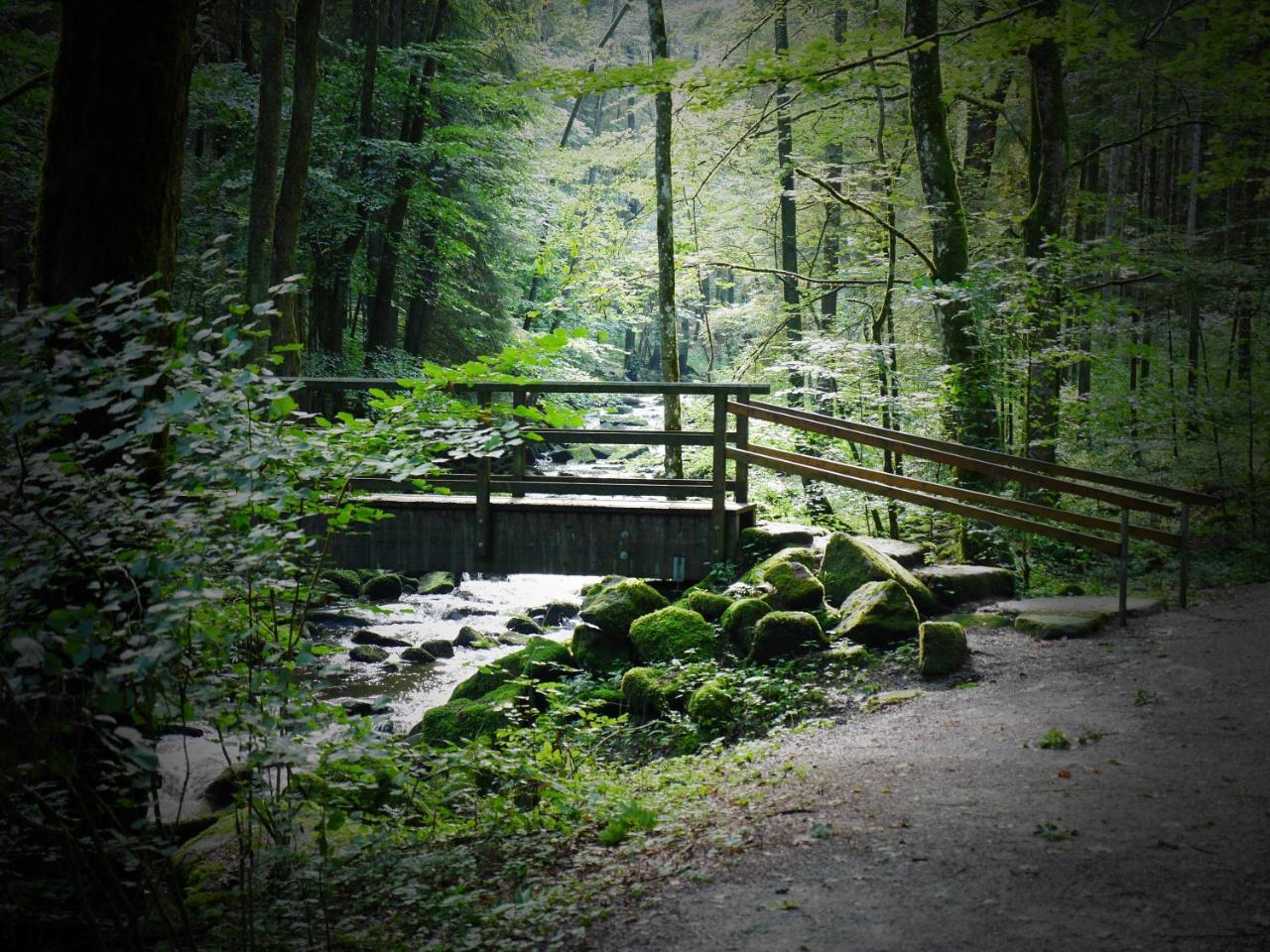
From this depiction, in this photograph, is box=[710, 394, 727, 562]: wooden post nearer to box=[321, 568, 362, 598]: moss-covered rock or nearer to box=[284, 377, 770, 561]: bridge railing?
box=[284, 377, 770, 561]: bridge railing

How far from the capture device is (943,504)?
7281 millimetres

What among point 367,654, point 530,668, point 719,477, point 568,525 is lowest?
point 367,654

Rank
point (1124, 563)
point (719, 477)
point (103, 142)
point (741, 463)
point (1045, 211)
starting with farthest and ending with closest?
point (1045, 211) < point (741, 463) < point (719, 477) < point (1124, 563) < point (103, 142)

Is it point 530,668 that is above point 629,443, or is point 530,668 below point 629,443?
below

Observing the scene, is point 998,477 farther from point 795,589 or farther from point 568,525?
point 568,525

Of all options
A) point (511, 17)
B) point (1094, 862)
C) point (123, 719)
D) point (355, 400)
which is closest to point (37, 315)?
point (123, 719)

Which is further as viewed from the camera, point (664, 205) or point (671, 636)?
point (664, 205)

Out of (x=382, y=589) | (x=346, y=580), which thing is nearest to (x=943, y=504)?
(x=382, y=589)

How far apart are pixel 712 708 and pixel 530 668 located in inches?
93.5

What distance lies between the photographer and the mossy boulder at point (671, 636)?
7090 millimetres

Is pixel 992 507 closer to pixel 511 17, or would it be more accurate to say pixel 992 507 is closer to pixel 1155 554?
pixel 1155 554

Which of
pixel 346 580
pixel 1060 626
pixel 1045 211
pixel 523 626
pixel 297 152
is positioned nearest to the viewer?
pixel 1060 626

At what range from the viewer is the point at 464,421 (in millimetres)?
4570

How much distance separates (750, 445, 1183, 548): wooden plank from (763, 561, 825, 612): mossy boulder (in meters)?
1.09
